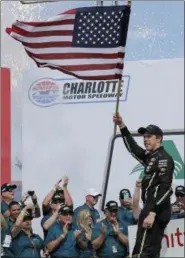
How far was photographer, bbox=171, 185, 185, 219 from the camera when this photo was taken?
5840 mm

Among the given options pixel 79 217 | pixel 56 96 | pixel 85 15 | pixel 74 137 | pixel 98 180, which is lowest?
pixel 79 217

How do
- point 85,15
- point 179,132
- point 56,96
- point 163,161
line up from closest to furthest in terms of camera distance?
1. point 163,161
2. point 85,15
3. point 179,132
4. point 56,96

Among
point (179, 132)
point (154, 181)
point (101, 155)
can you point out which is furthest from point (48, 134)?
point (154, 181)

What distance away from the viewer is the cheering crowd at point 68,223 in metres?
5.79

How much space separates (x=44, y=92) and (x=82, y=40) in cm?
144

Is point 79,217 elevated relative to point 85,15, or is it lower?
lower

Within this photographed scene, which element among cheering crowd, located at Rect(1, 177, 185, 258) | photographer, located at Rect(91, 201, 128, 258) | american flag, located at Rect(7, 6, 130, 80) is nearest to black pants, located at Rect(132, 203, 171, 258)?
american flag, located at Rect(7, 6, 130, 80)

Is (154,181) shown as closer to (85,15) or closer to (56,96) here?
(85,15)

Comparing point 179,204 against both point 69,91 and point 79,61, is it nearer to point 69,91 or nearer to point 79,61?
point 69,91

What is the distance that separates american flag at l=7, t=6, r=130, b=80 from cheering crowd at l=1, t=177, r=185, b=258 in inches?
60.2

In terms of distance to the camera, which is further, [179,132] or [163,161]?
[179,132]

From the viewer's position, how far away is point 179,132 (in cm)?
583

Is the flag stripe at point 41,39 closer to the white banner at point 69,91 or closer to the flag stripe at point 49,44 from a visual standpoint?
the flag stripe at point 49,44

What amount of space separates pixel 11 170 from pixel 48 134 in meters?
0.52
